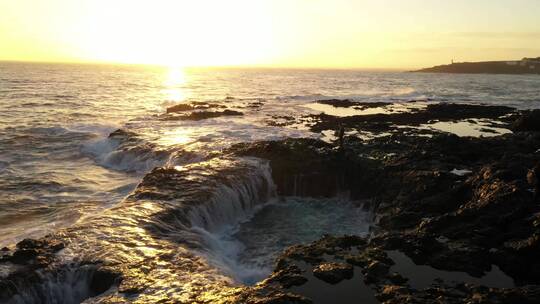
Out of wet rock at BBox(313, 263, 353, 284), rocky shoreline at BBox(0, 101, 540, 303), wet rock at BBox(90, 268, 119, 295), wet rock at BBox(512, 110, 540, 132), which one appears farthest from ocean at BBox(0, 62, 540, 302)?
wet rock at BBox(512, 110, 540, 132)

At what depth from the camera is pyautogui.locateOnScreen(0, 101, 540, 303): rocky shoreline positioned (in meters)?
10.4

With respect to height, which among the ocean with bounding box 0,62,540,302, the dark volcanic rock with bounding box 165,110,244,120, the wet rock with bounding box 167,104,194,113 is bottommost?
the ocean with bounding box 0,62,540,302

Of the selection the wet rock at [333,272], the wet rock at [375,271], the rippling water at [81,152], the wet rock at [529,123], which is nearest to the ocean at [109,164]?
the rippling water at [81,152]

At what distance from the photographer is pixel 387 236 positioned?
13367 mm

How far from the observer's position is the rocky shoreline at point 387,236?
1037 centimetres

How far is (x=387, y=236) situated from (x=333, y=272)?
296 cm

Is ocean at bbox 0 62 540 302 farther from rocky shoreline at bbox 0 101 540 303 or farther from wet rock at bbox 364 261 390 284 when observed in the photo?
wet rock at bbox 364 261 390 284

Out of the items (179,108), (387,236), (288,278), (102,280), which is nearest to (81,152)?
(102,280)

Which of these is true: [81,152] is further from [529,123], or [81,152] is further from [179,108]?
[529,123]

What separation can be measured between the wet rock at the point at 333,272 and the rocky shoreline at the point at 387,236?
3 centimetres

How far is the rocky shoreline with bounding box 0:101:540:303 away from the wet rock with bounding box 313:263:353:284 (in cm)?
3

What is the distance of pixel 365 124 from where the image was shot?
37.8 metres

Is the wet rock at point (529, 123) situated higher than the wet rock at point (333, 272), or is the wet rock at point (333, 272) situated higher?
Answer: the wet rock at point (529, 123)

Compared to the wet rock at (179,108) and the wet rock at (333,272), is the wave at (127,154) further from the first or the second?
the wet rock at (179,108)
